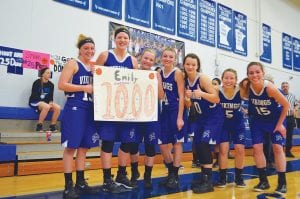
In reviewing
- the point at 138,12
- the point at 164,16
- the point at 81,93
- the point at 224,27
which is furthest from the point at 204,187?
the point at 224,27

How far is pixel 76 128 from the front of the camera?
2.80 meters

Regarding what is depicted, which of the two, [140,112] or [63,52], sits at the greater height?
[63,52]

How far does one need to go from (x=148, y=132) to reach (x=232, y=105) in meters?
1.03

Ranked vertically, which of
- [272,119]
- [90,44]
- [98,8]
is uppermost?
[98,8]

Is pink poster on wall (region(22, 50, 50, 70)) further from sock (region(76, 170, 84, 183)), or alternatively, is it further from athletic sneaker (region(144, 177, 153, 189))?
athletic sneaker (region(144, 177, 153, 189))

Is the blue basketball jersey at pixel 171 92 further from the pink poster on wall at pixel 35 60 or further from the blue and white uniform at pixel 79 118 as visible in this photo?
the pink poster on wall at pixel 35 60

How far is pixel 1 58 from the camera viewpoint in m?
4.91

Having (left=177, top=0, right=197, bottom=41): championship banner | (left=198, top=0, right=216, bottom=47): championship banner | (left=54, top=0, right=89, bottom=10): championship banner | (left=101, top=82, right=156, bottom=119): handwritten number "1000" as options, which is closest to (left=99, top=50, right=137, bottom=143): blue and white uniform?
(left=101, top=82, right=156, bottom=119): handwritten number "1000"

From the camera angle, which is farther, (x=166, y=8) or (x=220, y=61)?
(x=220, y=61)

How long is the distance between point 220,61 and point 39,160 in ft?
19.6

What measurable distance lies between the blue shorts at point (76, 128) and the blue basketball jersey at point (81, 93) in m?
0.05

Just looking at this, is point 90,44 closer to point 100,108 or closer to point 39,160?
point 100,108

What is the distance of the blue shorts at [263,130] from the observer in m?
3.32

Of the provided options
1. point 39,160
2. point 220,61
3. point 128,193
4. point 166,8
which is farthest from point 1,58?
point 220,61
